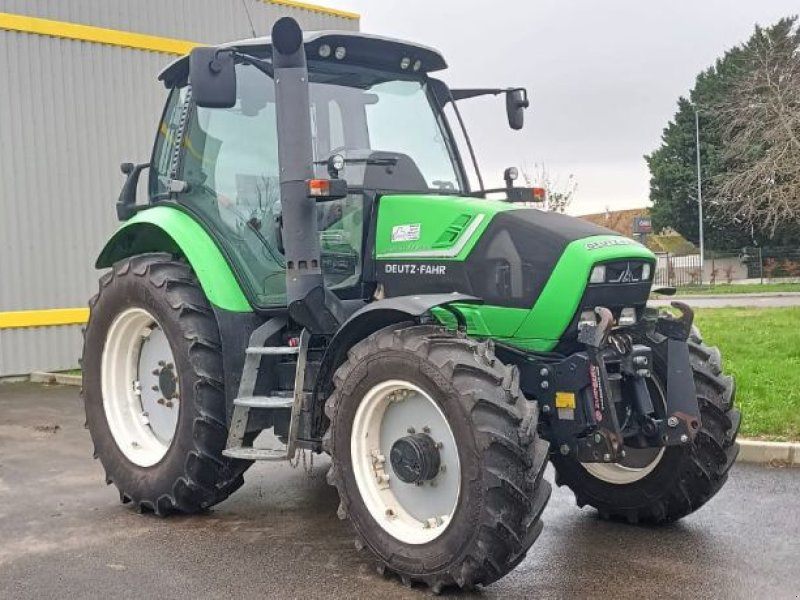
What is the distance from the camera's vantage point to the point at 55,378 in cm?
1267

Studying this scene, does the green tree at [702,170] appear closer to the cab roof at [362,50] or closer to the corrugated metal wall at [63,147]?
the corrugated metal wall at [63,147]

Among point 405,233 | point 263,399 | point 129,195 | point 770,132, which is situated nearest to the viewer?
point 405,233

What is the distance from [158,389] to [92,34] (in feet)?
31.0

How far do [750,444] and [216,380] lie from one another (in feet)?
13.2

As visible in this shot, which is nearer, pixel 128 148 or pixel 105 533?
pixel 105 533

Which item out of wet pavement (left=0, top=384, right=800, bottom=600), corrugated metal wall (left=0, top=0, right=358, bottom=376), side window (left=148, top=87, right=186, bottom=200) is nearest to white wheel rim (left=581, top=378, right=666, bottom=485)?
wet pavement (left=0, top=384, right=800, bottom=600)

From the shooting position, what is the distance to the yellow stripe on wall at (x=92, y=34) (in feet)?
42.4

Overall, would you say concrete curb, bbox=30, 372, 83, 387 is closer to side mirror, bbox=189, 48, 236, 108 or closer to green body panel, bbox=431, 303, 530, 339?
side mirror, bbox=189, 48, 236, 108

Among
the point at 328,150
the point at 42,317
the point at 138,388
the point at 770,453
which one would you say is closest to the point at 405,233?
the point at 328,150

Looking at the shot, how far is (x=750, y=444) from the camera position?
679 cm

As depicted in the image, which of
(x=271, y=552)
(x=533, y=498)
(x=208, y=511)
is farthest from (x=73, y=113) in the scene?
(x=533, y=498)

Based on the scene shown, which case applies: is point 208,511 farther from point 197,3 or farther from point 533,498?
point 197,3

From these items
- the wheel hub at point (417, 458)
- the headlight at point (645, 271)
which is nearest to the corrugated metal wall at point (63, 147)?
the wheel hub at point (417, 458)

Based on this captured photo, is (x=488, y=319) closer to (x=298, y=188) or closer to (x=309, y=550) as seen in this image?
(x=298, y=188)
